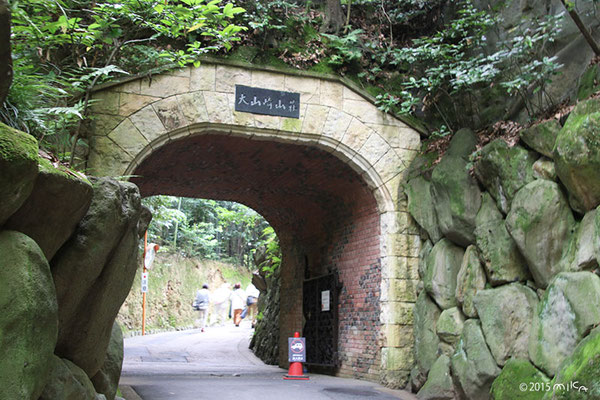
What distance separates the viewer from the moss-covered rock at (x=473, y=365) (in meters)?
5.91

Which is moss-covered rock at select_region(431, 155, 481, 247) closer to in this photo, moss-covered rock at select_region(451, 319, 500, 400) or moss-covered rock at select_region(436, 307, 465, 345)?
moss-covered rock at select_region(436, 307, 465, 345)

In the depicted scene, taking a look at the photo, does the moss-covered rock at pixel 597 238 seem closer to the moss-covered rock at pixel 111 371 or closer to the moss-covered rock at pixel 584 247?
the moss-covered rock at pixel 584 247

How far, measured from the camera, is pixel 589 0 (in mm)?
6539

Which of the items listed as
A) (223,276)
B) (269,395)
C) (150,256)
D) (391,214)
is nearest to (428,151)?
(391,214)

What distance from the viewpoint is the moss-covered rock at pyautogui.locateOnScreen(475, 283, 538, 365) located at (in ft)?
18.9

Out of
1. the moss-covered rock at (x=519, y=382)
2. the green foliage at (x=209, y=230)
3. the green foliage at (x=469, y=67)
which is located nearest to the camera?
the moss-covered rock at (x=519, y=382)

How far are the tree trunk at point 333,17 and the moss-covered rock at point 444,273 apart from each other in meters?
3.56

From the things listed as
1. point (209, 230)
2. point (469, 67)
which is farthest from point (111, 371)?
point (209, 230)

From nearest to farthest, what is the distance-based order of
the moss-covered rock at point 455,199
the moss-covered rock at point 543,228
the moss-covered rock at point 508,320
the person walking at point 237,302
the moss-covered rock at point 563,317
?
the moss-covered rock at point 563,317 → the moss-covered rock at point 543,228 → the moss-covered rock at point 508,320 → the moss-covered rock at point 455,199 → the person walking at point 237,302

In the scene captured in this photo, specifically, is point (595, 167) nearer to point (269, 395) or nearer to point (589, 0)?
point (589, 0)

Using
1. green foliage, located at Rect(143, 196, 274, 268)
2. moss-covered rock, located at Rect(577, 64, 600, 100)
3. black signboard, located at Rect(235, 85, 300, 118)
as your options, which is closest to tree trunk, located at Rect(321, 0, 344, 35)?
black signboard, located at Rect(235, 85, 300, 118)

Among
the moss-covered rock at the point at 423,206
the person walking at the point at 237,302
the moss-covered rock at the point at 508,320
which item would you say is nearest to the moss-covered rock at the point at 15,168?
Result: the moss-covered rock at the point at 508,320

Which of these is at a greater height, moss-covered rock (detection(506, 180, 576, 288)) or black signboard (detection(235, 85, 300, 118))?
black signboard (detection(235, 85, 300, 118))

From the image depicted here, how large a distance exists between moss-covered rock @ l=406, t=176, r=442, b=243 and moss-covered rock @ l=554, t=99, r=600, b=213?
244cm
